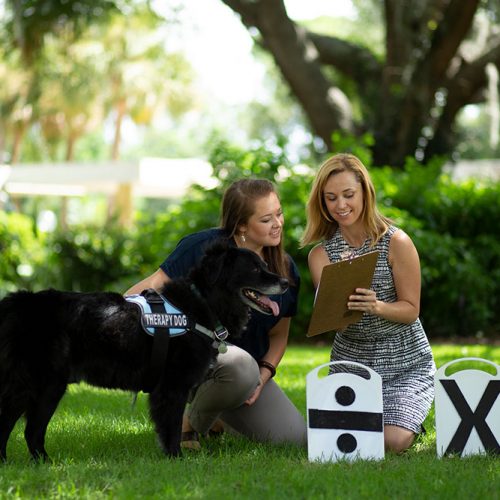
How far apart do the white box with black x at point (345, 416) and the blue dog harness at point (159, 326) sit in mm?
618

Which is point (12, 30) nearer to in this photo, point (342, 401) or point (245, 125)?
point (342, 401)

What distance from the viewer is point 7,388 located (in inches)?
153

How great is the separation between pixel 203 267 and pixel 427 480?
1563 mm

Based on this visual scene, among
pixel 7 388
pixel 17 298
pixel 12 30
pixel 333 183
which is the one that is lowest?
pixel 7 388

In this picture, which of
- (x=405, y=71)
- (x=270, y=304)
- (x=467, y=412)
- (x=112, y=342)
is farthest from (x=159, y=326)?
(x=405, y=71)

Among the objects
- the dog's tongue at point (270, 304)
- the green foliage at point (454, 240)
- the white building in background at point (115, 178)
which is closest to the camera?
the dog's tongue at point (270, 304)

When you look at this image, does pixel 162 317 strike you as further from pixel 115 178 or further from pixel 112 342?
pixel 115 178

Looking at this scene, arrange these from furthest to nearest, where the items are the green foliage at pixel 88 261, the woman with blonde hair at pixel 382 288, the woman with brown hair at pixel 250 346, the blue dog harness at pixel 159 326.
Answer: the green foliage at pixel 88 261
the woman with blonde hair at pixel 382 288
the woman with brown hair at pixel 250 346
the blue dog harness at pixel 159 326

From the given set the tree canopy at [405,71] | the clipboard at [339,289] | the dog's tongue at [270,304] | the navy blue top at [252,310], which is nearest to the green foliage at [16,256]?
the tree canopy at [405,71]

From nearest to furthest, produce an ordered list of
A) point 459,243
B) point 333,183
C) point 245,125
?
point 333,183 < point 459,243 < point 245,125

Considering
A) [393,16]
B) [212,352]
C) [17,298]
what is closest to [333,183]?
[212,352]

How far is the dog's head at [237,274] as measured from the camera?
4125 millimetres

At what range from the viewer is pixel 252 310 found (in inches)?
184

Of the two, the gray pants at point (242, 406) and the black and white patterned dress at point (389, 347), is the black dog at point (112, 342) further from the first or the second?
the black and white patterned dress at point (389, 347)
